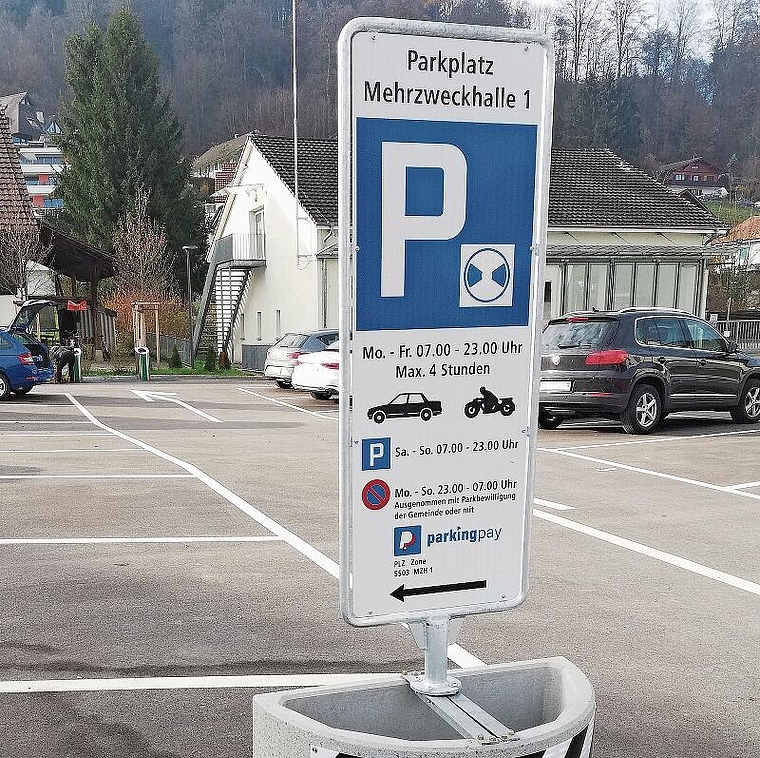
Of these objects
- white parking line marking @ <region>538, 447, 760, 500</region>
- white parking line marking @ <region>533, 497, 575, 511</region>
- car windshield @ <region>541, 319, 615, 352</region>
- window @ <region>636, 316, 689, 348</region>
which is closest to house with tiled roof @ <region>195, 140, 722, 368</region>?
car windshield @ <region>541, 319, 615, 352</region>

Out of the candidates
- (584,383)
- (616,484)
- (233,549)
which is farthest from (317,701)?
(584,383)

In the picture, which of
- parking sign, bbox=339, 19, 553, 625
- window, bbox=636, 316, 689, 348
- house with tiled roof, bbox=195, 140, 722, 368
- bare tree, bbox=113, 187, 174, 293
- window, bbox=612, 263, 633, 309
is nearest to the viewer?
parking sign, bbox=339, 19, 553, 625

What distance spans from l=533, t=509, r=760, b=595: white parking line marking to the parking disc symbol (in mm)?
3899

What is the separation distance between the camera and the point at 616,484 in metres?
10.4

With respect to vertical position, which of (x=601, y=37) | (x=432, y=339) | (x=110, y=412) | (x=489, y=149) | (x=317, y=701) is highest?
(x=601, y=37)

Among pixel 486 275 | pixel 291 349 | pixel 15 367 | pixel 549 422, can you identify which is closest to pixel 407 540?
pixel 486 275

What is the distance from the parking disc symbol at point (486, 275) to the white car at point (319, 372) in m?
17.1

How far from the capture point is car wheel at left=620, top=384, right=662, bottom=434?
14.8m

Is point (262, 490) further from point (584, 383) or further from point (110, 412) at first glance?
point (110, 412)

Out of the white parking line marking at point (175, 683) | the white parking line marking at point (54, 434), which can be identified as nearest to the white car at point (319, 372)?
the white parking line marking at point (54, 434)

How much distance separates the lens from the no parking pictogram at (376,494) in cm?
322

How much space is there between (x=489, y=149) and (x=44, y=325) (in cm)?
3851

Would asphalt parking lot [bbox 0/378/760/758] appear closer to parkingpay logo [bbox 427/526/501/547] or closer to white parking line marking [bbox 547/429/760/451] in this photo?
parkingpay logo [bbox 427/526/501/547]

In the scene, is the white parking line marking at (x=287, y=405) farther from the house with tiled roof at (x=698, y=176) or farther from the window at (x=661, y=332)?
the house with tiled roof at (x=698, y=176)
